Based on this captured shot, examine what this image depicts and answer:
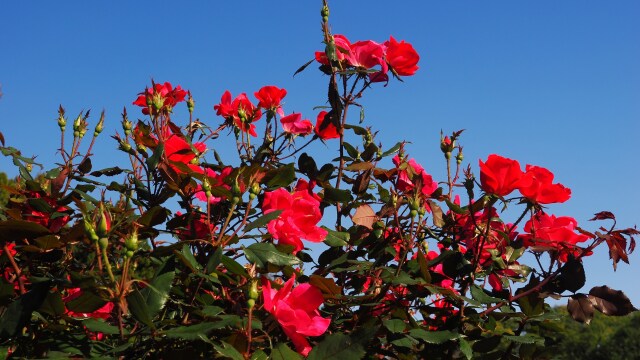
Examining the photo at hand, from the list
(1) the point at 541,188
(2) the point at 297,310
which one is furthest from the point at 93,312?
(1) the point at 541,188

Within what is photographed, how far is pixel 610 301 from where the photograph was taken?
6.42 ft

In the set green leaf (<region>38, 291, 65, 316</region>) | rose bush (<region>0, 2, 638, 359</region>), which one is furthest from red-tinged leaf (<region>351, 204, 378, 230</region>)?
green leaf (<region>38, 291, 65, 316</region>)

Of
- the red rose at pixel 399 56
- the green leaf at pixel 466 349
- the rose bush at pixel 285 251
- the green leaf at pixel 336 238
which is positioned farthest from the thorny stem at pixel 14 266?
the red rose at pixel 399 56

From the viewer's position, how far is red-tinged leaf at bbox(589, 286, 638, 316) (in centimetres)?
195

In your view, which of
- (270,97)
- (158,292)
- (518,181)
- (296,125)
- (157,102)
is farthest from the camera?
(270,97)

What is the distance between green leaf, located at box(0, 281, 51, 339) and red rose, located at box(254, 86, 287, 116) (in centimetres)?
124

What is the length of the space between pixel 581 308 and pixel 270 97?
49.6 inches

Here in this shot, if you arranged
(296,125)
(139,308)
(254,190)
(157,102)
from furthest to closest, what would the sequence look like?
(296,125), (157,102), (254,190), (139,308)

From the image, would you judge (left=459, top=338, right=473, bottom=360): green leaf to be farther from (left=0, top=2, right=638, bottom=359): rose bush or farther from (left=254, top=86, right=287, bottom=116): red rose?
(left=254, top=86, right=287, bottom=116): red rose

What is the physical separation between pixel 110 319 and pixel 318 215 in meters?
0.62

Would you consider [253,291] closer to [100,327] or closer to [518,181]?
[100,327]

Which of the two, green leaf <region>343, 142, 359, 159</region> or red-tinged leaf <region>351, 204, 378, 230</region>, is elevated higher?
green leaf <region>343, 142, 359, 159</region>

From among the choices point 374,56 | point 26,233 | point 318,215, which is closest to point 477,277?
point 318,215

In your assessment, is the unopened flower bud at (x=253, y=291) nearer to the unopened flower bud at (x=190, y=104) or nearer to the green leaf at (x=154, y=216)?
the green leaf at (x=154, y=216)
